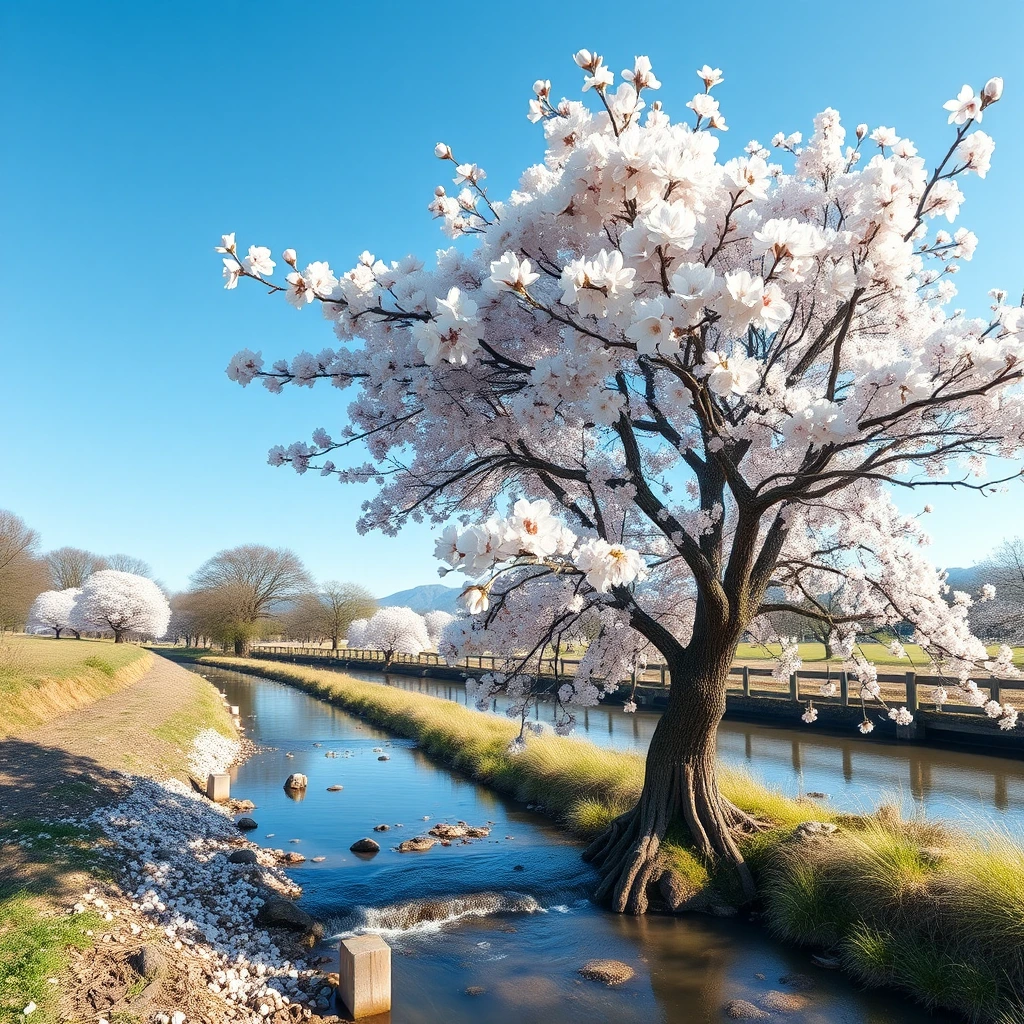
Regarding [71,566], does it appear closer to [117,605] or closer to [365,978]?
[117,605]

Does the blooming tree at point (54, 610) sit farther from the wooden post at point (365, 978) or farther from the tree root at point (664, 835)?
the wooden post at point (365, 978)

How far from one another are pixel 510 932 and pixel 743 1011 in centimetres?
268

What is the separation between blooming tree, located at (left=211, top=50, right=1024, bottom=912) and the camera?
12.4 feet

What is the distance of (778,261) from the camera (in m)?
3.62

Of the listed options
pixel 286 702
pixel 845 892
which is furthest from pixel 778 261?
pixel 286 702

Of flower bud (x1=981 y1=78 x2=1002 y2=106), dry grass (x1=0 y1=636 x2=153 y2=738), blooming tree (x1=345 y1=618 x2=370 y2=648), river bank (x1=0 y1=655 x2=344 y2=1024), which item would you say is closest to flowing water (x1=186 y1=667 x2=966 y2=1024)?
river bank (x1=0 y1=655 x2=344 y2=1024)

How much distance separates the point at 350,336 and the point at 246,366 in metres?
1.03

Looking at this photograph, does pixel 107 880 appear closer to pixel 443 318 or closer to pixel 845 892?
pixel 443 318

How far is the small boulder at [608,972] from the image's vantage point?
6.46 m

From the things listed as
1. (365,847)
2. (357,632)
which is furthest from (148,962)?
(357,632)

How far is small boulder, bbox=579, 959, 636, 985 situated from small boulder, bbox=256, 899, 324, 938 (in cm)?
277

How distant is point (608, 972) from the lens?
21.5ft

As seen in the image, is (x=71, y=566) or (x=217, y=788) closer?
(x=217, y=788)

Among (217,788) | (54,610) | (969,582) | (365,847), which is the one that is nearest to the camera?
(365,847)
